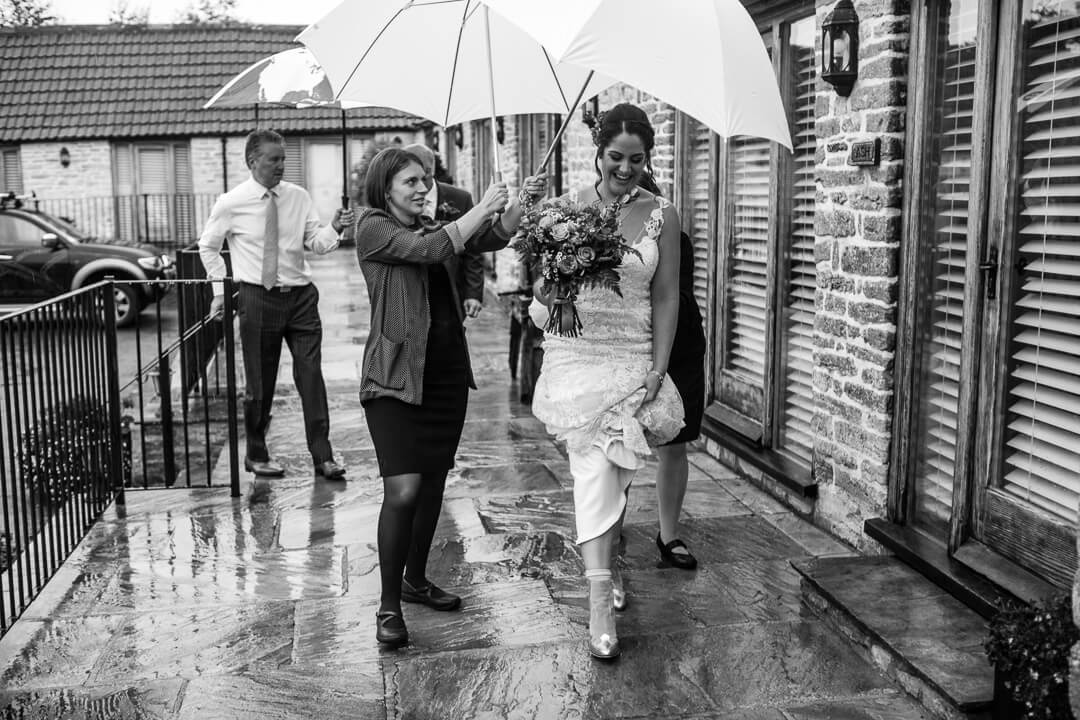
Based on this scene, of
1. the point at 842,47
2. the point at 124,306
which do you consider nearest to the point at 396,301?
the point at 842,47

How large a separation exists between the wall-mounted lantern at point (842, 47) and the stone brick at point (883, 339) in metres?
1.07

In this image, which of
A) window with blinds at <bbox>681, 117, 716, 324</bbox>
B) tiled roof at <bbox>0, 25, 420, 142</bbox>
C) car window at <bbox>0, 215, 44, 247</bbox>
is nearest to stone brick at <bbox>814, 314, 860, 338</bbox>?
window with blinds at <bbox>681, 117, 716, 324</bbox>

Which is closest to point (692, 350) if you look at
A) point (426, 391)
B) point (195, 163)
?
point (426, 391)

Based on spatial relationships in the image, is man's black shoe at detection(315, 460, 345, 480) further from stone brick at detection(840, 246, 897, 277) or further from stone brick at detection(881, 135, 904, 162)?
stone brick at detection(881, 135, 904, 162)

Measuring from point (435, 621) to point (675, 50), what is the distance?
2.32 metres

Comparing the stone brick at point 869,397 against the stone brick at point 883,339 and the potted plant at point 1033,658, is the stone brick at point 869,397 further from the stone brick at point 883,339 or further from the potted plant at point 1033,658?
the potted plant at point 1033,658

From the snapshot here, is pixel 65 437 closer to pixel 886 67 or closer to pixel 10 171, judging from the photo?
pixel 886 67

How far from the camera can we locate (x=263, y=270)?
264 inches

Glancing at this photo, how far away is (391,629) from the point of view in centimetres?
431

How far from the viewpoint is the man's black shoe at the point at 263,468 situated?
22.5ft

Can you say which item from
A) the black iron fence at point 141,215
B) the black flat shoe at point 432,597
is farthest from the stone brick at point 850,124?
the black iron fence at point 141,215

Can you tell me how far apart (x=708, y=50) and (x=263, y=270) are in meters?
3.53

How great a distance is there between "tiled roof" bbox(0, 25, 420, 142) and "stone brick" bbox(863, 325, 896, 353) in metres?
22.0

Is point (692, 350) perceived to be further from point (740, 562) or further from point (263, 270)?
point (263, 270)
